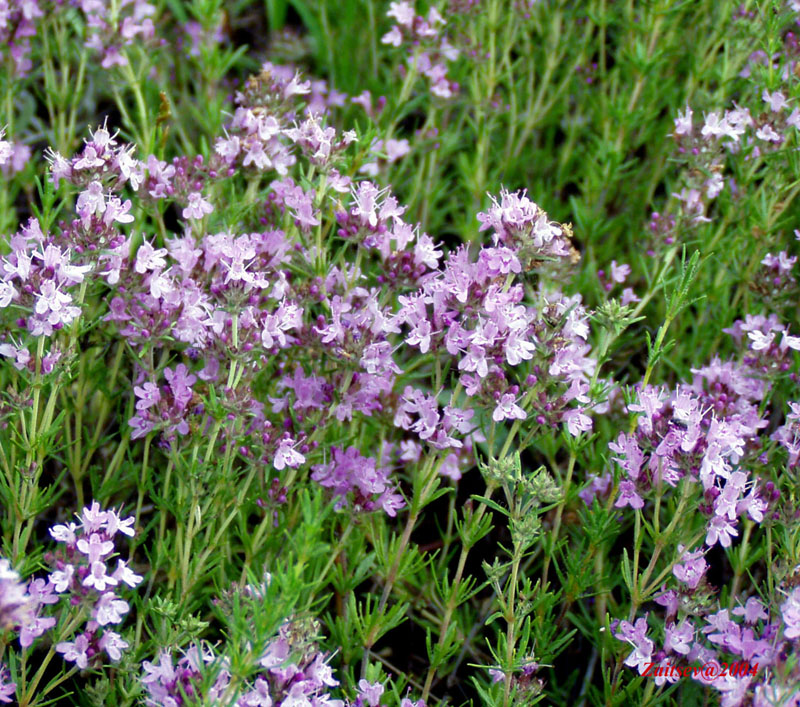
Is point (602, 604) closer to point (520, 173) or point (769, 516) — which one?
point (769, 516)

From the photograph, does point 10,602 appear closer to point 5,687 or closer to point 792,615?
point 5,687

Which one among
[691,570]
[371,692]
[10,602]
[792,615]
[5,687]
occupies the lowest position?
[5,687]

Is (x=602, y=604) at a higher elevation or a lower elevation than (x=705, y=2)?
lower

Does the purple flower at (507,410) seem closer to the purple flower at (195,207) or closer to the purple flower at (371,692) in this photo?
the purple flower at (371,692)

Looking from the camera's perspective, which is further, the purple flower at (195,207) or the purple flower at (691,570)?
the purple flower at (195,207)

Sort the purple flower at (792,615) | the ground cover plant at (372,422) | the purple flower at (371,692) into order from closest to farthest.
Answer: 1. the purple flower at (792,615)
2. the purple flower at (371,692)
3. the ground cover plant at (372,422)

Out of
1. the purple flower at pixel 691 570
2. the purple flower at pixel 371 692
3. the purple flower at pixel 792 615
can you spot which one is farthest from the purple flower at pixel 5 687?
the purple flower at pixel 792 615

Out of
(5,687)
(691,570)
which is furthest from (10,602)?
(691,570)

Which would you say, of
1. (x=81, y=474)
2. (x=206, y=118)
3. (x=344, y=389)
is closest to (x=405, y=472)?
(x=344, y=389)
